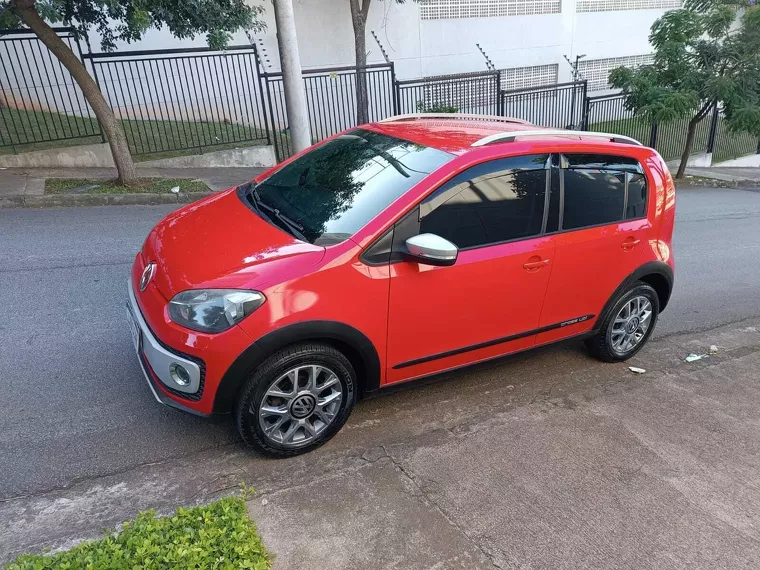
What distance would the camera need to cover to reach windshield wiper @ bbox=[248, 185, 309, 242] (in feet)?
10.8

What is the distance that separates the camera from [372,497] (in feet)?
9.70

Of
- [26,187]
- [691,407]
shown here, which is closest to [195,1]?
[26,187]

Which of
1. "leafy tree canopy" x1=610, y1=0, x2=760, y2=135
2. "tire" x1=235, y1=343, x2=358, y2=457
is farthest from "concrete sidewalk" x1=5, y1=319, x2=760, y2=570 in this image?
"leafy tree canopy" x1=610, y1=0, x2=760, y2=135

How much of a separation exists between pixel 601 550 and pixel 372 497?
1.13 metres

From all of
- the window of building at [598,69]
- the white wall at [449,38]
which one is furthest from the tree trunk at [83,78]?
the window of building at [598,69]

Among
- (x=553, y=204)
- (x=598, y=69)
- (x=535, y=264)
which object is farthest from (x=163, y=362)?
(x=598, y=69)

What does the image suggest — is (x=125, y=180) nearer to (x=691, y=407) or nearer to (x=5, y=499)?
(x=5, y=499)

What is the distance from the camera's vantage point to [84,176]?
30.4 ft

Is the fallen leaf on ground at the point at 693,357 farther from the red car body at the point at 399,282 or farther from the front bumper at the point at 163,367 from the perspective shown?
the front bumper at the point at 163,367

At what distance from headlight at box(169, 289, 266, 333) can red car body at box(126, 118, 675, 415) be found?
0.12 ft

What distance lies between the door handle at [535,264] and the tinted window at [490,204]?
176 millimetres

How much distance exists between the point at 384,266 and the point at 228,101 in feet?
36.9

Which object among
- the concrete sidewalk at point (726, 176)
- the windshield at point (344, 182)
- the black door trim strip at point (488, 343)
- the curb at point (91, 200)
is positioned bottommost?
the concrete sidewalk at point (726, 176)

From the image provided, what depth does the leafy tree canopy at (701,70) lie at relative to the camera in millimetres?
13289
